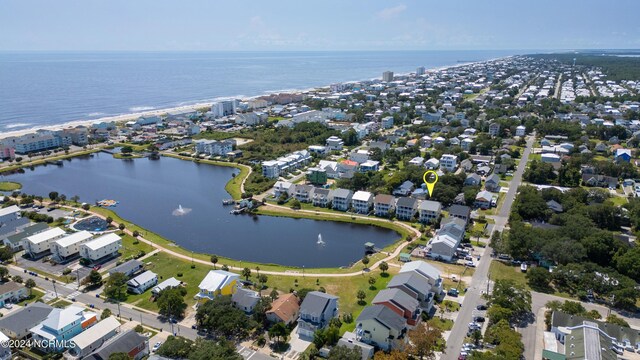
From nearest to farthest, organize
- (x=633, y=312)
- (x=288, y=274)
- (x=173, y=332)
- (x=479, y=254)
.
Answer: (x=173, y=332), (x=633, y=312), (x=288, y=274), (x=479, y=254)

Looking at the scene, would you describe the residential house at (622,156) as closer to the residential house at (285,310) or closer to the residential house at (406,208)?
the residential house at (406,208)

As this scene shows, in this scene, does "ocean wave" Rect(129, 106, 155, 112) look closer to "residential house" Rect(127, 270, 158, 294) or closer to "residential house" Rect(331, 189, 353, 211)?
"residential house" Rect(331, 189, 353, 211)

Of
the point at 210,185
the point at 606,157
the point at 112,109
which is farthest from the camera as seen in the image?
the point at 112,109

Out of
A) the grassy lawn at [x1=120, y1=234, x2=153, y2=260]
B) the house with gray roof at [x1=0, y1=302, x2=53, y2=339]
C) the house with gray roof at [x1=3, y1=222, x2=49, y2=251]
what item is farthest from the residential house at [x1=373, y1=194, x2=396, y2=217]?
the house with gray roof at [x1=3, y1=222, x2=49, y2=251]

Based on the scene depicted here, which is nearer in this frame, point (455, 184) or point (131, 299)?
point (131, 299)

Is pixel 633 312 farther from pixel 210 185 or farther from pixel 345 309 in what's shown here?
pixel 210 185

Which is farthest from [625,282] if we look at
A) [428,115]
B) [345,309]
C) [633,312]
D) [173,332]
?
[428,115]
